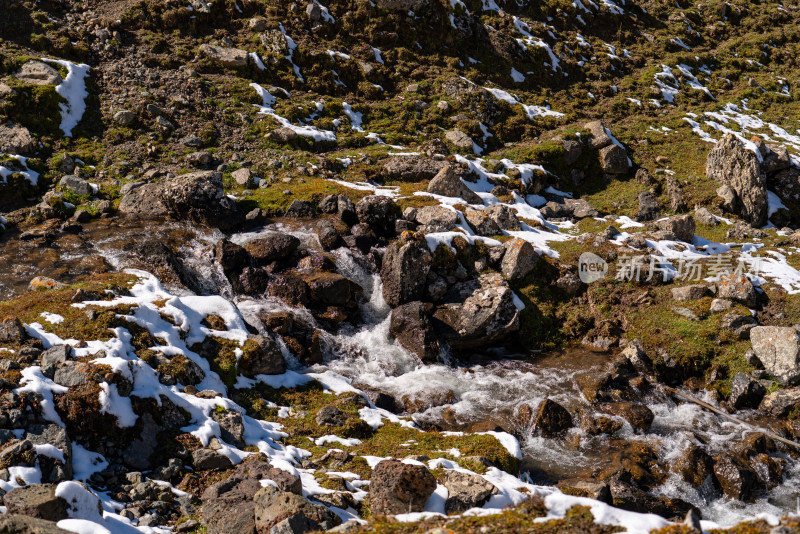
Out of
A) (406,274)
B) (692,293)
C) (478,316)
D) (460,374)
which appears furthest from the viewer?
(406,274)

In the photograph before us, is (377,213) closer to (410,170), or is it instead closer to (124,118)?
(410,170)

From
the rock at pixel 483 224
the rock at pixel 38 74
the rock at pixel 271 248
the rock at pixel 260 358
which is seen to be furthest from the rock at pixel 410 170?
the rock at pixel 38 74

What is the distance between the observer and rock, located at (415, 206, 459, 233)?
1029 inches

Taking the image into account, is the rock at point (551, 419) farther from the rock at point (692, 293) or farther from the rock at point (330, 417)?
the rock at point (692, 293)

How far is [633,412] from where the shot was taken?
1719 cm

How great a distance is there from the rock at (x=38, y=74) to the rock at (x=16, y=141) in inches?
179

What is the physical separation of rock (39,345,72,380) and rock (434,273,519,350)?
543 inches

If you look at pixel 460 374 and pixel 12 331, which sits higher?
pixel 12 331

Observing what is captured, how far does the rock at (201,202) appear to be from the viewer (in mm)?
26047

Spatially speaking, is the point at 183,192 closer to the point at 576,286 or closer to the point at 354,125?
the point at 354,125

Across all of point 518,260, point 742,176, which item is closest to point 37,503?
point 518,260

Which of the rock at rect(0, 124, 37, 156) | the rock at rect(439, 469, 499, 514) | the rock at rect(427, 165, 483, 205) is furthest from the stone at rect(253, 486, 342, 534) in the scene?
the rock at rect(0, 124, 37, 156)

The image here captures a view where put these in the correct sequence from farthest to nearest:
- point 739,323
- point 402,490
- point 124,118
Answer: point 124,118
point 739,323
point 402,490

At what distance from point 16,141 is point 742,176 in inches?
1756
